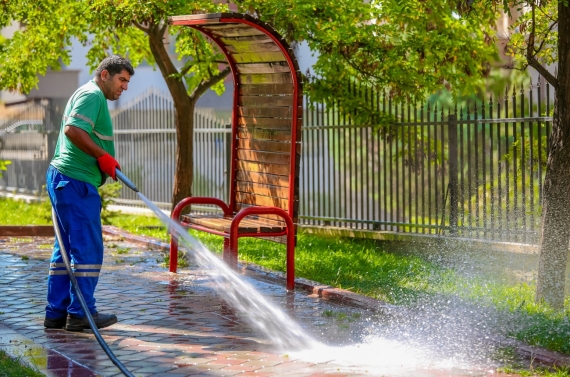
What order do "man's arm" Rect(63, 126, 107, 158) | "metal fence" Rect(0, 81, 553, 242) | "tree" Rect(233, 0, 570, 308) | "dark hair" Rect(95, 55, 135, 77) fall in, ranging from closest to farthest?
"man's arm" Rect(63, 126, 107, 158) < "dark hair" Rect(95, 55, 135, 77) < "metal fence" Rect(0, 81, 553, 242) < "tree" Rect(233, 0, 570, 308)

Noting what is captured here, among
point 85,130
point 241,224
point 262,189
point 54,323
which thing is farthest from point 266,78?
point 54,323

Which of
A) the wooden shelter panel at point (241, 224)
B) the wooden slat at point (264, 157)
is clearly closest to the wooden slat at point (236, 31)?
the wooden slat at point (264, 157)

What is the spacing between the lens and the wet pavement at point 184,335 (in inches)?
240

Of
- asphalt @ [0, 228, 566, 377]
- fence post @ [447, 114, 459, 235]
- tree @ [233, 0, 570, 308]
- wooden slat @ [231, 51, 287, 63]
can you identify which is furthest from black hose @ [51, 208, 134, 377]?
fence post @ [447, 114, 459, 235]

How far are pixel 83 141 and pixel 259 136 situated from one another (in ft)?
11.2

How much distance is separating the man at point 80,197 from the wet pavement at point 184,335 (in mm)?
182

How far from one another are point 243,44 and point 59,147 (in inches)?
130

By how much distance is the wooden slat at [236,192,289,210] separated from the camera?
9705 mm

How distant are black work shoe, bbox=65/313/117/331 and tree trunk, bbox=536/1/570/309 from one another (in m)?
3.46

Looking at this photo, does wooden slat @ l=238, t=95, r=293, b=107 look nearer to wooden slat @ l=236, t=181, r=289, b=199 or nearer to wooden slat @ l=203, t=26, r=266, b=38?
wooden slat @ l=203, t=26, r=266, b=38

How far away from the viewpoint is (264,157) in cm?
1020

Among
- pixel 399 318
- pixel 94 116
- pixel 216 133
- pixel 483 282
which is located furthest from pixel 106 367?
pixel 216 133

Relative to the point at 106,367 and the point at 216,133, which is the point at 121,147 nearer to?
the point at 216,133

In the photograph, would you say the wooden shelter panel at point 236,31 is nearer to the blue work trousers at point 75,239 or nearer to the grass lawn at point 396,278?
the grass lawn at point 396,278
